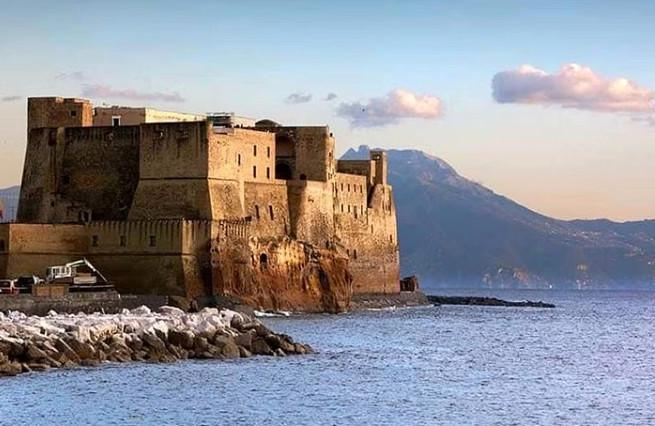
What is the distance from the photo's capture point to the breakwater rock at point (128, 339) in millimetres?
48156

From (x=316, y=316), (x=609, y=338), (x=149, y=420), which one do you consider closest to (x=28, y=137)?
(x=316, y=316)

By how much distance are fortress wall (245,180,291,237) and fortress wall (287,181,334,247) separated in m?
0.46

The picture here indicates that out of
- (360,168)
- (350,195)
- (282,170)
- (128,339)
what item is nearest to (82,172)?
(282,170)

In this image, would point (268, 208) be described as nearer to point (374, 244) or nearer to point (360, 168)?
point (374, 244)

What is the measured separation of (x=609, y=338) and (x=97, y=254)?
23009 millimetres

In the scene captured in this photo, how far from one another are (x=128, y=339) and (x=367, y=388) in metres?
8.54

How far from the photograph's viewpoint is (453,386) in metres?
49.0

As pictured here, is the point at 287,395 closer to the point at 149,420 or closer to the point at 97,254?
the point at 149,420

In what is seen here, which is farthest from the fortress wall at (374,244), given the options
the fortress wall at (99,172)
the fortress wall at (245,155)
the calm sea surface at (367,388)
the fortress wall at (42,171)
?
the calm sea surface at (367,388)

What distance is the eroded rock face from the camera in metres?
75.1

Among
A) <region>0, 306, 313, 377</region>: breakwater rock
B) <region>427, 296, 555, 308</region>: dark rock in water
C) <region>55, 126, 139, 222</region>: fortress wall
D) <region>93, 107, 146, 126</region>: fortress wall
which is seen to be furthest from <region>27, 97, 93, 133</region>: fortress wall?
<region>427, 296, 555, 308</region>: dark rock in water

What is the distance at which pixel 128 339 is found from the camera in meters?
52.1

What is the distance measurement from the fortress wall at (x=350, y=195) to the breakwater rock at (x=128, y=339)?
104 feet

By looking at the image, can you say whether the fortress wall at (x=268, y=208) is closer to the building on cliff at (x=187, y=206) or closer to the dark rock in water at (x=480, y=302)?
the building on cliff at (x=187, y=206)
